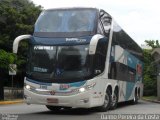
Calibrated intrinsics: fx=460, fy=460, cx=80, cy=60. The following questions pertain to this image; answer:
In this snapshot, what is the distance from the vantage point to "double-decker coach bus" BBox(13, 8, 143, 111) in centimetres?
1736

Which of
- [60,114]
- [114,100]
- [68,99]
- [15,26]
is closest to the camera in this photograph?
[68,99]

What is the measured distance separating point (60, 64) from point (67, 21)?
6.27ft

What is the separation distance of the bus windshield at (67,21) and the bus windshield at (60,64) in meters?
0.84

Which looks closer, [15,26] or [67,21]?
[67,21]

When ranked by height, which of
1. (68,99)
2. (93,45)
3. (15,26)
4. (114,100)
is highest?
(15,26)

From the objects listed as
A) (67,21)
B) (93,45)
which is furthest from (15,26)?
(93,45)

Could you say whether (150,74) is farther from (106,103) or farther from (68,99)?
(68,99)

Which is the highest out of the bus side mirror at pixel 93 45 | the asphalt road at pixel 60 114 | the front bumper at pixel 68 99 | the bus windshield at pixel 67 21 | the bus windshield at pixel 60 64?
the bus windshield at pixel 67 21

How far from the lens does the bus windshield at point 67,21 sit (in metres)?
18.2

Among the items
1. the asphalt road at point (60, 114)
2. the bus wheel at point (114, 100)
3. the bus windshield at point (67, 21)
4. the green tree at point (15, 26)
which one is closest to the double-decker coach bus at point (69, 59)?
the bus windshield at point (67, 21)

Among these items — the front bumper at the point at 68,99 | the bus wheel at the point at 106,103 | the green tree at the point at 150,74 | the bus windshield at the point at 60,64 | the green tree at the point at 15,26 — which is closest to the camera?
the front bumper at the point at 68,99

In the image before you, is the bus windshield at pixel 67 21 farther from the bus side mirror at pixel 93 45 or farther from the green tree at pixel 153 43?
the green tree at pixel 153 43

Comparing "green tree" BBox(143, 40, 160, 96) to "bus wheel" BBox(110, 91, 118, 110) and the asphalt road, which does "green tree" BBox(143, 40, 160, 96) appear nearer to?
"bus wheel" BBox(110, 91, 118, 110)

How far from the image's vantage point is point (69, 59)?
17.6 meters
